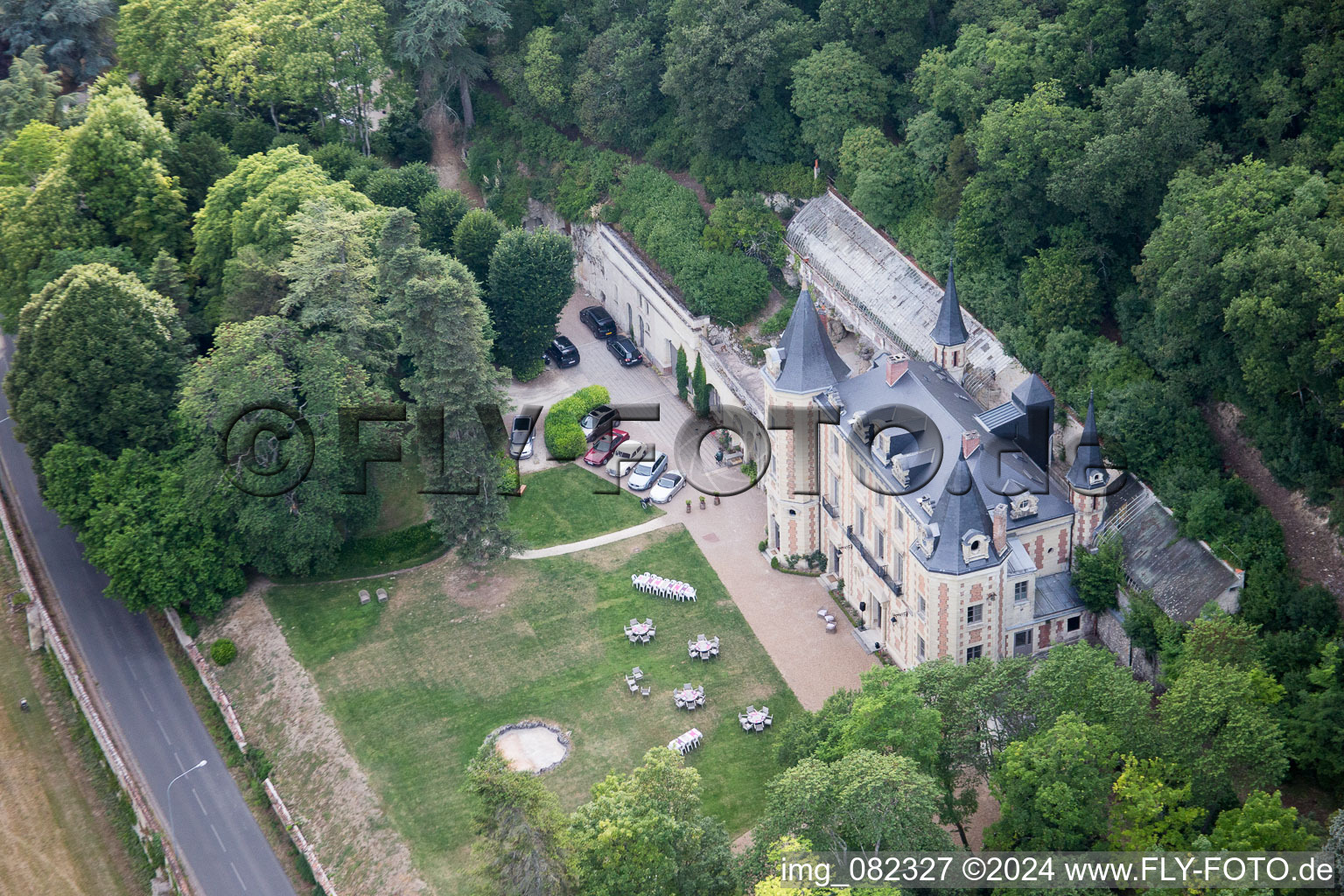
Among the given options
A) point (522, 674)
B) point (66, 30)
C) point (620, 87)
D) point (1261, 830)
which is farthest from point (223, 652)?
point (66, 30)

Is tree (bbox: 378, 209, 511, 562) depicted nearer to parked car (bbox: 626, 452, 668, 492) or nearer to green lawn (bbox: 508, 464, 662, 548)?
green lawn (bbox: 508, 464, 662, 548)

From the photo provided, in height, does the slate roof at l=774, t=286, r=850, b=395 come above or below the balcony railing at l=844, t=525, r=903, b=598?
above

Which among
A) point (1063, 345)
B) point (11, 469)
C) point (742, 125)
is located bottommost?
point (11, 469)

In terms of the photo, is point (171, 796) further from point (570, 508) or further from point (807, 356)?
point (807, 356)

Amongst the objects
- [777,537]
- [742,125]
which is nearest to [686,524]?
[777,537]

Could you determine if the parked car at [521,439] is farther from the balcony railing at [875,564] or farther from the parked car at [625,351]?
the balcony railing at [875,564]

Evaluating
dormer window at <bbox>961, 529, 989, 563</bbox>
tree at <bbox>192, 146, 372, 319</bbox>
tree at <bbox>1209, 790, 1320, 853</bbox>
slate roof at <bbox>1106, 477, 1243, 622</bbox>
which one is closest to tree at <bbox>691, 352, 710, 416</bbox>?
tree at <bbox>192, 146, 372, 319</bbox>

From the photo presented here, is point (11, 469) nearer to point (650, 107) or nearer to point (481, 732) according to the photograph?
point (481, 732)
